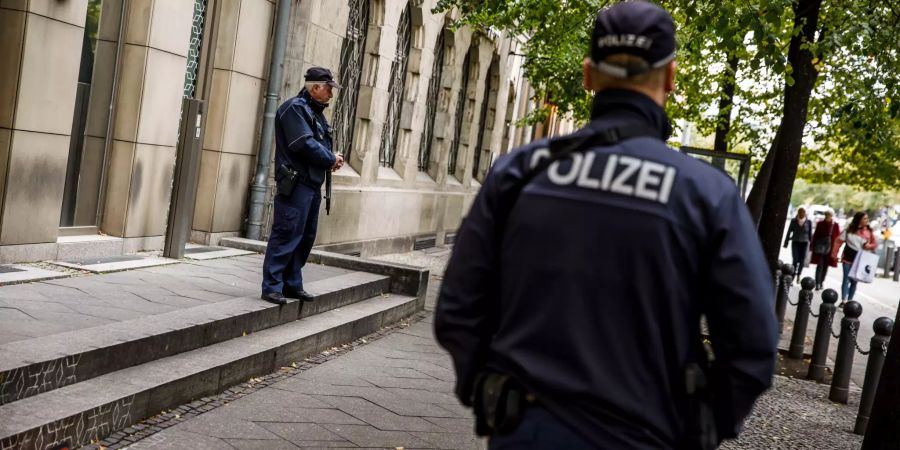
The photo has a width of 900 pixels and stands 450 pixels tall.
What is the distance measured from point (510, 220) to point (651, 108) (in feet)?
1.38

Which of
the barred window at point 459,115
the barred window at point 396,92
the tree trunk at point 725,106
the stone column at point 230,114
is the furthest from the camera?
the barred window at point 459,115

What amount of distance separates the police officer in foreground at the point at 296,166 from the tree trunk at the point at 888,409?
3985mm

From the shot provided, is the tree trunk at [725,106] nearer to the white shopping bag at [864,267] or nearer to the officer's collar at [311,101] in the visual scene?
the white shopping bag at [864,267]

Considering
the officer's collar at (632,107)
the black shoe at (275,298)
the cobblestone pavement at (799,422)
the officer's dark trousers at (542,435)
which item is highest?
the officer's collar at (632,107)

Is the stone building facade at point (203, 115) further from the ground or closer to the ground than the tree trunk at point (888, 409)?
further from the ground

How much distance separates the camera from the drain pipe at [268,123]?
500 inches

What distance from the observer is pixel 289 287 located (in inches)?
335

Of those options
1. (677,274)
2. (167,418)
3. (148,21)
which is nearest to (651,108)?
(677,274)

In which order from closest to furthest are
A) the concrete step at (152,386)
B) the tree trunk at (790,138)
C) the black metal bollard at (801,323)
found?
1. the concrete step at (152,386)
2. the black metal bollard at (801,323)
3. the tree trunk at (790,138)

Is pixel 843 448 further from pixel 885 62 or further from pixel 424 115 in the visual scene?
pixel 424 115

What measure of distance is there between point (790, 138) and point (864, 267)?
30.1 feet

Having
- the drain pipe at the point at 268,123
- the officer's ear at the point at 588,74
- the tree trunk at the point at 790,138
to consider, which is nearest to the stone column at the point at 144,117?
the drain pipe at the point at 268,123

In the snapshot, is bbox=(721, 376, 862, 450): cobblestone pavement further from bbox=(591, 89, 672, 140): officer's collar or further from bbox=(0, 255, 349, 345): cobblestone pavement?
bbox=(591, 89, 672, 140): officer's collar

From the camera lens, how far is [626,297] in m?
2.41
